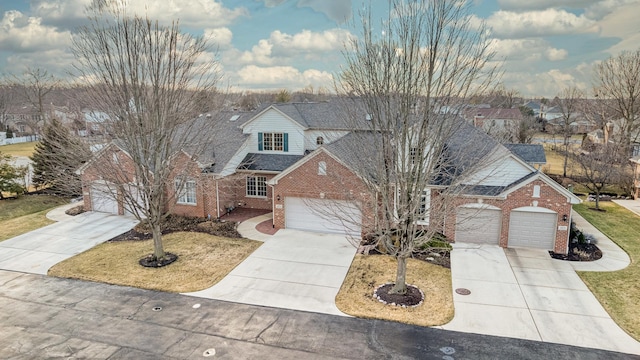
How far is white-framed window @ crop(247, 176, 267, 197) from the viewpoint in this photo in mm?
24398

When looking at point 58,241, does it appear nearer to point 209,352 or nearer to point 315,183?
point 315,183

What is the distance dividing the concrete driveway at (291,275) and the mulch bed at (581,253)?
9.17 metres

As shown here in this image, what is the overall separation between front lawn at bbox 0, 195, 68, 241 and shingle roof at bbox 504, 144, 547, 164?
87.4 feet

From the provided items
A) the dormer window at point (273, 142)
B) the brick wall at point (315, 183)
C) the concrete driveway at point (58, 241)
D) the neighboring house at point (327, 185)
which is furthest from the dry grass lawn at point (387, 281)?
the concrete driveway at point (58, 241)

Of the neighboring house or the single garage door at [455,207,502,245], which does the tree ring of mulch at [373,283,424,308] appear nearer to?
the neighboring house

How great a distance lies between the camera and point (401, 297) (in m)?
13.3

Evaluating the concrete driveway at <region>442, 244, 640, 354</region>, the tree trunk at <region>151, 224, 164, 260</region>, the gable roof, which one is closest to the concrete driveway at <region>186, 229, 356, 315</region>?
the tree trunk at <region>151, 224, 164, 260</region>

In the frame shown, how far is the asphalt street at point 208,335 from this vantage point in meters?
10.2

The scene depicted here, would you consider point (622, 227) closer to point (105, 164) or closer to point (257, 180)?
point (257, 180)

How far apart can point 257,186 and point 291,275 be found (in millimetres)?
10422

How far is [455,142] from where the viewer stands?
20516 millimetres

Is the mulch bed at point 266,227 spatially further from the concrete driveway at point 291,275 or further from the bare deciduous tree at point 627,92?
the bare deciduous tree at point 627,92

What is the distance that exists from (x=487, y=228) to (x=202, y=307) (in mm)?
13244

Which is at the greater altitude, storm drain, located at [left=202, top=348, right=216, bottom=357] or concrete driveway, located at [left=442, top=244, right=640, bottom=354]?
concrete driveway, located at [left=442, top=244, right=640, bottom=354]
